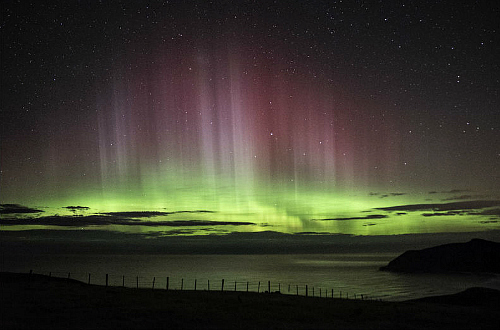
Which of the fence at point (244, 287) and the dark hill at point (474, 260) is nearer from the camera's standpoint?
the fence at point (244, 287)

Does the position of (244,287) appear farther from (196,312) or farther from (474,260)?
(474,260)

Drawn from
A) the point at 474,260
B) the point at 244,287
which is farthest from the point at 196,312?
the point at 474,260

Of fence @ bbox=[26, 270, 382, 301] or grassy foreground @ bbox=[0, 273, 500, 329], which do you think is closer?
grassy foreground @ bbox=[0, 273, 500, 329]

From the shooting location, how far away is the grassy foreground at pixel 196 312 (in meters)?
27.3

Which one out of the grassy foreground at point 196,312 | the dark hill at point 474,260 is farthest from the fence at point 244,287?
the dark hill at point 474,260

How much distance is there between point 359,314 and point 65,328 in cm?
2295

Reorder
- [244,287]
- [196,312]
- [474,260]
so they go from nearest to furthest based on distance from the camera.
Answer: [196,312] → [244,287] → [474,260]

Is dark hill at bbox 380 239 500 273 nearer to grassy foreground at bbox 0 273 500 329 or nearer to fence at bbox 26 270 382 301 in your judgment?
fence at bbox 26 270 382 301

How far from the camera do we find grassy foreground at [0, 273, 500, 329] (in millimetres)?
27288

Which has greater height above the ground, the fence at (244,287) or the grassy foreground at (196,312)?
the grassy foreground at (196,312)

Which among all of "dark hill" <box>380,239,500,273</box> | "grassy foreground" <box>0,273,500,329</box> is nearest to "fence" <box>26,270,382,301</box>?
"grassy foreground" <box>0,273,500,329</box>

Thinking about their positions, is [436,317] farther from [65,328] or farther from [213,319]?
[65,328]

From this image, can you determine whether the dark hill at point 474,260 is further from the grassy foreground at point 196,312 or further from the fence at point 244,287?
the grassy foreground at point 196,312

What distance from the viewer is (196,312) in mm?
32312
